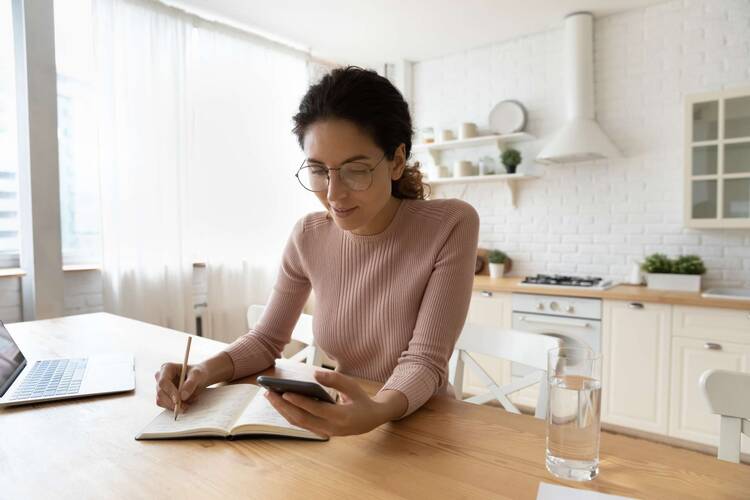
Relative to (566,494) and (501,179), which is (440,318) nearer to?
(566,494)

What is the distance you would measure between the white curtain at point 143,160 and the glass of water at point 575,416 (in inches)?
105

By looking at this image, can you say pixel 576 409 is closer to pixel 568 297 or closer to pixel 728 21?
pixel 568 297

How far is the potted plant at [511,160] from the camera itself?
3.56m

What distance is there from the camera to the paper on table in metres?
0.64

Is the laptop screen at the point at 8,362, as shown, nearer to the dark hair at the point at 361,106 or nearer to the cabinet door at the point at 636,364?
the dark hair at the point at 361,106

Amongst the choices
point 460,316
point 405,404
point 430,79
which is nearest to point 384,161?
point 460,316

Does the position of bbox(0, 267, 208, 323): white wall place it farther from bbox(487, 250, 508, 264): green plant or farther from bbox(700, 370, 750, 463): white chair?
bbox(700, 370, 750, 463): white chair

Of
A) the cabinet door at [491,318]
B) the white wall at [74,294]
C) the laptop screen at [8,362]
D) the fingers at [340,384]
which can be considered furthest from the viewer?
the cabinet door at [491,318]

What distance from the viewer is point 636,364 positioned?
2703 mm

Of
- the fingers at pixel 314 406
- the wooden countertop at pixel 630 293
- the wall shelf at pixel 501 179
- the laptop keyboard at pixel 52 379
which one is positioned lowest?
the wooden countertop at pixel 630 293

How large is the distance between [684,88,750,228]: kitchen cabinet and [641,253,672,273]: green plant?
0.93ft

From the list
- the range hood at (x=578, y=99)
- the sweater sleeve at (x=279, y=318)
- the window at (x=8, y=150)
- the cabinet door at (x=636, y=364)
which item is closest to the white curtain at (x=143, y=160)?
the window at (x=8, y=150)

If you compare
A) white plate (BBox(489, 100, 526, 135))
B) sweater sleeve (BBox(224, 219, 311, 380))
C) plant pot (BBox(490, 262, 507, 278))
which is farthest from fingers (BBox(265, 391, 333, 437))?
white plate (BBox(489, 100, 526, 135))

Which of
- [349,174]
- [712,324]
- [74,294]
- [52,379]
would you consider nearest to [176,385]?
[52,379]
